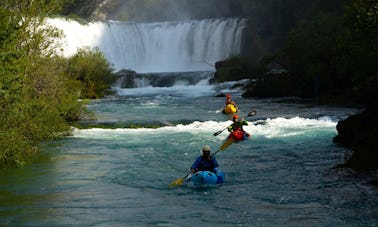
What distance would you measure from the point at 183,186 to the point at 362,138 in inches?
213

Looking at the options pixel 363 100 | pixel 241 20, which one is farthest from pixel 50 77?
pixel 241 20

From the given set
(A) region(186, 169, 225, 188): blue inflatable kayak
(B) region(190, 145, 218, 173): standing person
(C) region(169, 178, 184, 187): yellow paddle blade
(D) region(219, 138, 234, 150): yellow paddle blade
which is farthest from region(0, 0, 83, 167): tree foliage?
(D) region(219, 138, 234, 150): yellow paddle blade

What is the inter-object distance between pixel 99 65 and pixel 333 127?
20.4 meters

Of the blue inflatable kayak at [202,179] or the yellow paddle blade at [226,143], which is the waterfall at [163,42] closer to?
the yellow paddle blade at [226,143]

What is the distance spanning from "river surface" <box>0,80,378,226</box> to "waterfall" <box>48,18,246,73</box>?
39.1m

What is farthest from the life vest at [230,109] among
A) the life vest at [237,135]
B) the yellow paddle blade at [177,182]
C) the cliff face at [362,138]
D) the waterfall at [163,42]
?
the waterfall at [163,42]

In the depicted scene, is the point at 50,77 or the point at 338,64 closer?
the point at 50,77

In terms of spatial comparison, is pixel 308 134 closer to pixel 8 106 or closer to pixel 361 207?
pixel 361 207

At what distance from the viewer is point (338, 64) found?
3281cm

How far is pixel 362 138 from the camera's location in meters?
15.0

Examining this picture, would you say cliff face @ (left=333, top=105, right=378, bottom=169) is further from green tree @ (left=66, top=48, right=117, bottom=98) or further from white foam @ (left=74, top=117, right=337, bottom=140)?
green tree @ (left=66, top=48, right=117, bottom=98)

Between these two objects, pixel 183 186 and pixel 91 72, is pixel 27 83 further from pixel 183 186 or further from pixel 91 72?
pixel 91 72

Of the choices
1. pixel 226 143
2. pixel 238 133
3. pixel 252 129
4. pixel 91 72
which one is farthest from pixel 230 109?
pixel 91 72

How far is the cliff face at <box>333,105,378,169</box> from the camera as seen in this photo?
525 inches
